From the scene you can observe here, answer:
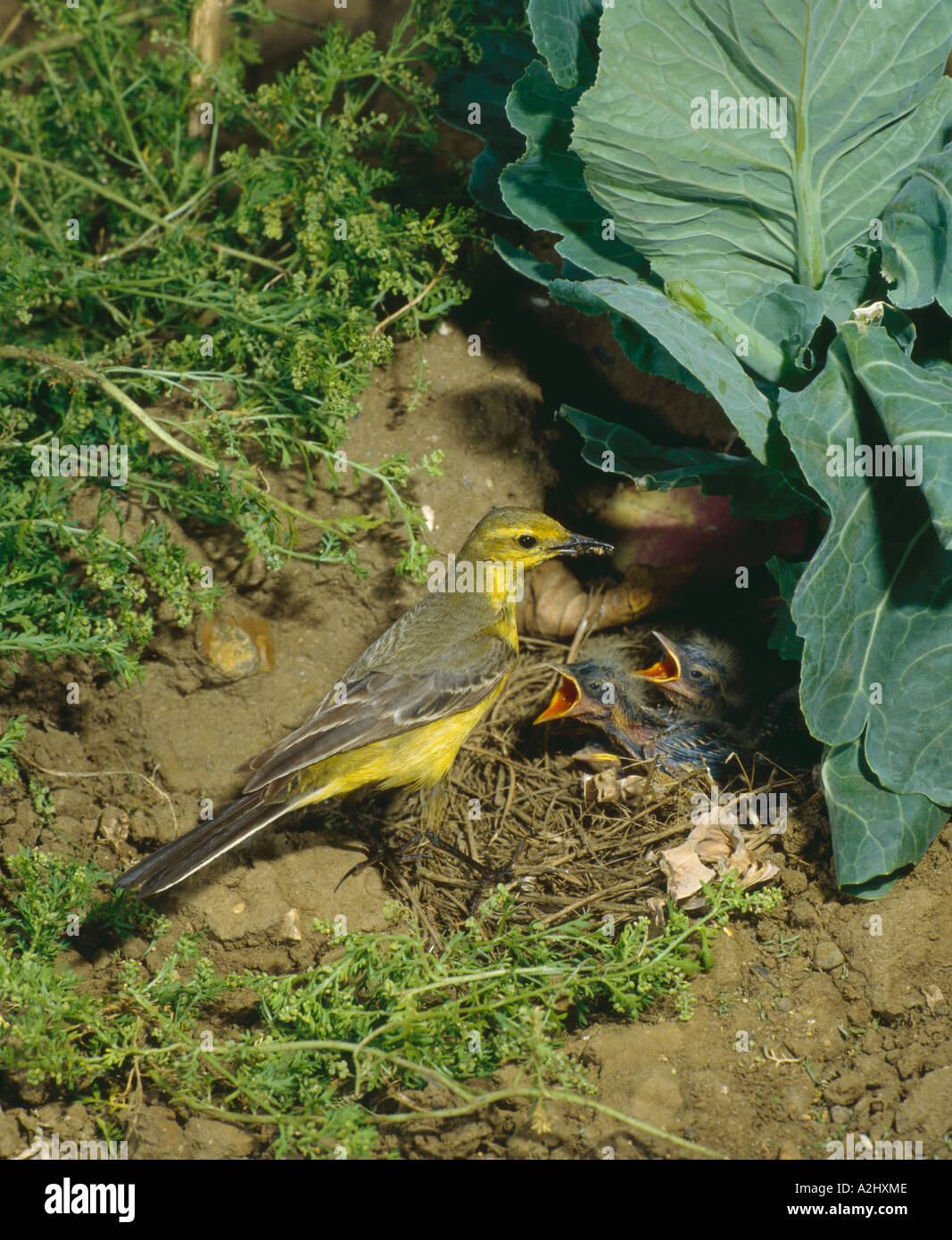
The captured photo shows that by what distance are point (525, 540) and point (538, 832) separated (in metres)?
1.34

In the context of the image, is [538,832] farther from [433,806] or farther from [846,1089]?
[846,1089]

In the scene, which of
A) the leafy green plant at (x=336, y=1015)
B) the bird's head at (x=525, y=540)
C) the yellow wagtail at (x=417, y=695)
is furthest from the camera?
the bird's head at (x=525, y=540)

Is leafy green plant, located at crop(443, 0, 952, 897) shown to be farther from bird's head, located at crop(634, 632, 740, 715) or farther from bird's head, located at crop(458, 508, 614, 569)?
bird's head, located at crop(458, 508, 614, 569)

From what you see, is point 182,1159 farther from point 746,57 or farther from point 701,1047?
point 746,57

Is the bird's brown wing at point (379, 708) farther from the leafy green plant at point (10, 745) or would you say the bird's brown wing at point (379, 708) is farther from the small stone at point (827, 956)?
the small stone at point (827, 956)

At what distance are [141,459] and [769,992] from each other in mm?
3261

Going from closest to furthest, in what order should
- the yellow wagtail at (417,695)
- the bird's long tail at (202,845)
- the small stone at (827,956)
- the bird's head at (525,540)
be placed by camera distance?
the small stone at (827,956) < the bird's long tail at (202,845) < the yellow wagtail at (417,695) < the bird's head at (525,540)

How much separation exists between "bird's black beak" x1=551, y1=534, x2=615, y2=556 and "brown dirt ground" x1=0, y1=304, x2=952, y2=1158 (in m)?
0.61

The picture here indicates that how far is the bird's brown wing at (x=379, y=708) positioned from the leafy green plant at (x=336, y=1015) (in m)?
0.74

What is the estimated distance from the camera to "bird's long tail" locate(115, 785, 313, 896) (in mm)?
3473

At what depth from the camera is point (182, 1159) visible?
2.98 meters

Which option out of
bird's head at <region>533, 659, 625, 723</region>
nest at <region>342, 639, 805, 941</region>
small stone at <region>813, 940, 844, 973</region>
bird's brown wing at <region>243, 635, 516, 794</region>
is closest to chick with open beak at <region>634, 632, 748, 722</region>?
bird's head at <region>533, 659, 625, 723</region>

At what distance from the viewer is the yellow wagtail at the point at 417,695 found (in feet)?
12.7

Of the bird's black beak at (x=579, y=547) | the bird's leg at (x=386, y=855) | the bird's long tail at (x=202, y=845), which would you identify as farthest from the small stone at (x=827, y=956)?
the bird's long tail at (x=202, y=845)
